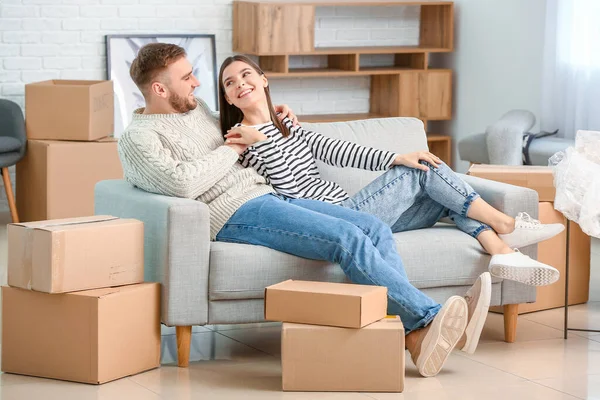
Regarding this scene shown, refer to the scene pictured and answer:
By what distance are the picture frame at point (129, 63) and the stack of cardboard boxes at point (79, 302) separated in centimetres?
314

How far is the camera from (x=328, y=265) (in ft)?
10.4

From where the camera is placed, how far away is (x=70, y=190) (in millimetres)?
5254

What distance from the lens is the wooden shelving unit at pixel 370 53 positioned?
6.27 metres

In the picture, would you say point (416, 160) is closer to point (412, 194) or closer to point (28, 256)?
point (412, 194)

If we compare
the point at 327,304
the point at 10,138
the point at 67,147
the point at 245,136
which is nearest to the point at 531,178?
the point at 245,136

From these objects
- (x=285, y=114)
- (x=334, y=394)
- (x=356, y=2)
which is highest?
(x=356, y=2)

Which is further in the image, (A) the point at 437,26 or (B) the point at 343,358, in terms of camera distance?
(A) the point at 437,26

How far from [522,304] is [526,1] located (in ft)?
9.05

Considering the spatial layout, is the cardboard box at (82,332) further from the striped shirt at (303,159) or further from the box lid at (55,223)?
the striped shirt at (303,159)

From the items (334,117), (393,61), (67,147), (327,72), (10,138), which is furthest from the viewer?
(393,61)

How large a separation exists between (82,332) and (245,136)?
0.84 m

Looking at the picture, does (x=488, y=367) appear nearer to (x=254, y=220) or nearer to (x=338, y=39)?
(x=254, y=220)

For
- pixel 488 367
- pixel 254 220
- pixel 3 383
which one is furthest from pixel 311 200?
pixel 3 383

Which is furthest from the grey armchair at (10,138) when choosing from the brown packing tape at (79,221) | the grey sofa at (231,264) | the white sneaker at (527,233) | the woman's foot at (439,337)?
the woman's foot at (439,337)
